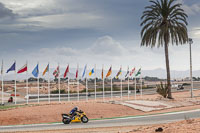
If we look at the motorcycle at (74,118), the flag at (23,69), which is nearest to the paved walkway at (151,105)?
the motorcycle at (74,118)

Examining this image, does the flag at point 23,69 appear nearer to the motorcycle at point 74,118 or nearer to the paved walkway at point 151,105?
the paved walkway at point 151,105

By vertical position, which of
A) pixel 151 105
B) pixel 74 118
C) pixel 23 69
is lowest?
pixel 151 105

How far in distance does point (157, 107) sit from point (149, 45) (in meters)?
14.4

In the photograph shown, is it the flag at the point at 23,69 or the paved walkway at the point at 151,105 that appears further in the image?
the flag at the point at 23,69

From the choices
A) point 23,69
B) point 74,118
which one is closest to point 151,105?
point 74,118

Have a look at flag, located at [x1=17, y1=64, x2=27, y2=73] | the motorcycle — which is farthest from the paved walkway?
flag, located at [x1=17, y1=64, x2=27, y2=73]

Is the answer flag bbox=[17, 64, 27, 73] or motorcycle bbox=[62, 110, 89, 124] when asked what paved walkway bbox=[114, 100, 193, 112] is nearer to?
motorcycle bbox=[62, 110, 89, 124]

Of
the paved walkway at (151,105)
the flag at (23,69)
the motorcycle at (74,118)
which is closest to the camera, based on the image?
the motorcycle at (74,118)

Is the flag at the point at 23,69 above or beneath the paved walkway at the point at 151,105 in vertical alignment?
above

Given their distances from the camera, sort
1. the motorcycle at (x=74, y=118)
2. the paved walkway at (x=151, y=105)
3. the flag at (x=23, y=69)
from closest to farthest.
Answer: the motorcycle at (x=74, y=118) → the paved walkway at (x=151, y=105) → the flag at (x=23, y=69)

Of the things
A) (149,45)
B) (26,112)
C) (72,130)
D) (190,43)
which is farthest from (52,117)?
(190,43)

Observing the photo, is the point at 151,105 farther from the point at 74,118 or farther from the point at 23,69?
the point at 23,69

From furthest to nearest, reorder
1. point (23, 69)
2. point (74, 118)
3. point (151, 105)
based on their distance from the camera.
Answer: point (23, 69) → point (151, 105) → point (74, 118)

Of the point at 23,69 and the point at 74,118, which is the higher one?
the point at 23,69
